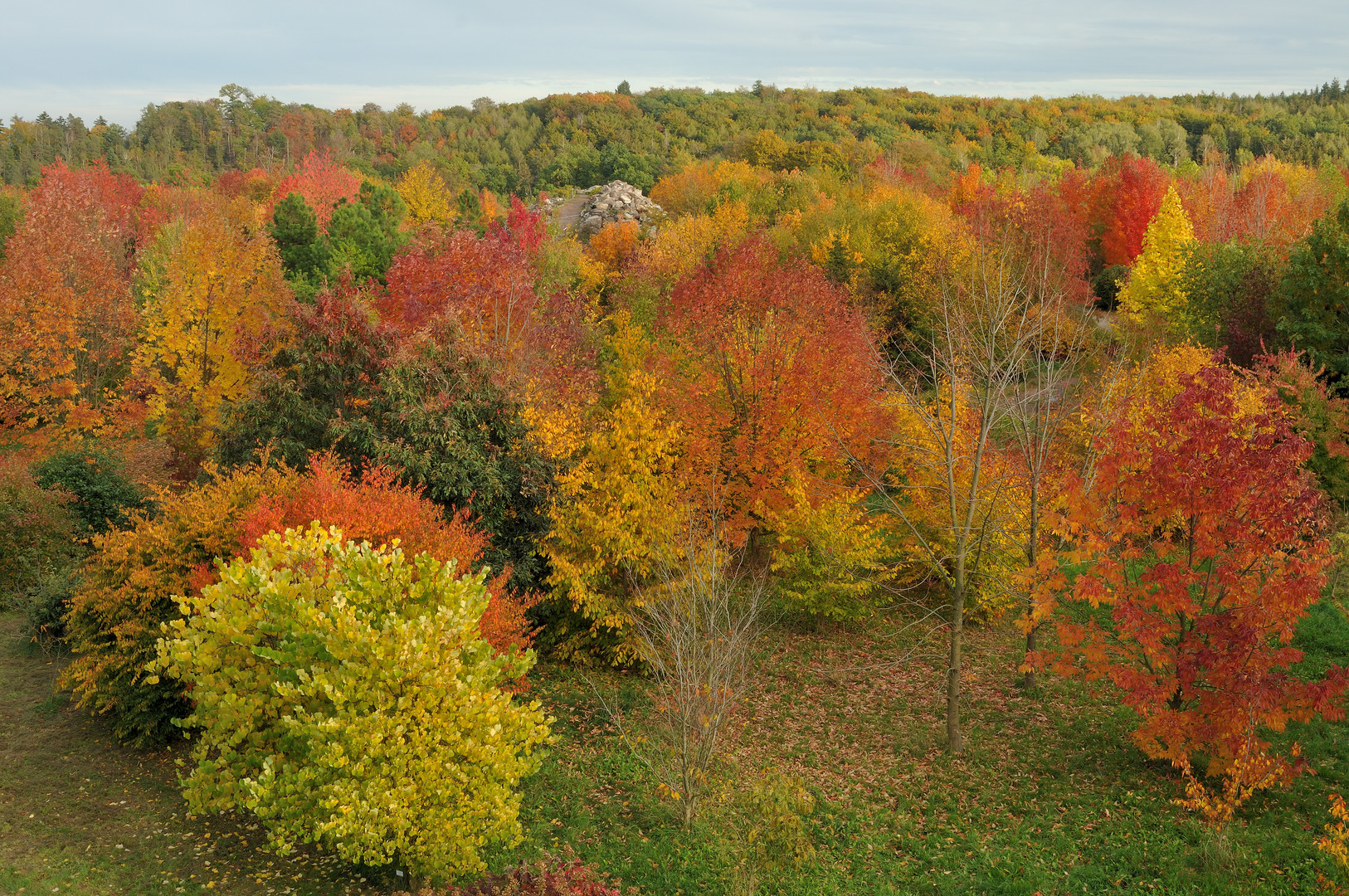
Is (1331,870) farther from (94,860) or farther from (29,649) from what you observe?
(29,649)

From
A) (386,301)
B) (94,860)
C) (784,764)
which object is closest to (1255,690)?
(784,764)

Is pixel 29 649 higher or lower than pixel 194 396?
lower

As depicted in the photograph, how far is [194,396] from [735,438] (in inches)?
816

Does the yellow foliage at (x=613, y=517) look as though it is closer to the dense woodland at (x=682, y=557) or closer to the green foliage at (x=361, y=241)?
the dense woodland at (x=682, y=557)

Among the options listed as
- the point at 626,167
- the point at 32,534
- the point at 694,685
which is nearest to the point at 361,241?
the point at 32,534

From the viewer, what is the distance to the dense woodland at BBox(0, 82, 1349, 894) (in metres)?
11.3

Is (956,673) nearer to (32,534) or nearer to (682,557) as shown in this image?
(682,557)

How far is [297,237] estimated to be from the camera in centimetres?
4138

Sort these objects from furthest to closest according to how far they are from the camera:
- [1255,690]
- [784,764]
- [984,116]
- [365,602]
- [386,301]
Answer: [984,116]
[386,301]
[784,764]
[1255,690]
[365,602]

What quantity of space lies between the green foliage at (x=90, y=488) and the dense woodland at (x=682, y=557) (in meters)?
0.09

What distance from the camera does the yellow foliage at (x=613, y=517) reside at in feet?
62.4

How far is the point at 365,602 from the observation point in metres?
11.2

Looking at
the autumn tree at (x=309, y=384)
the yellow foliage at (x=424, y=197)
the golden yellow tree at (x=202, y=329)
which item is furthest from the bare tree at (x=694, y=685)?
the yellow foliage at (x=424, y=197)

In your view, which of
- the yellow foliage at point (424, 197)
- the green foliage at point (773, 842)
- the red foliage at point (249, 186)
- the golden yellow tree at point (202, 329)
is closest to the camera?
the green foliage at point (773, 842)
